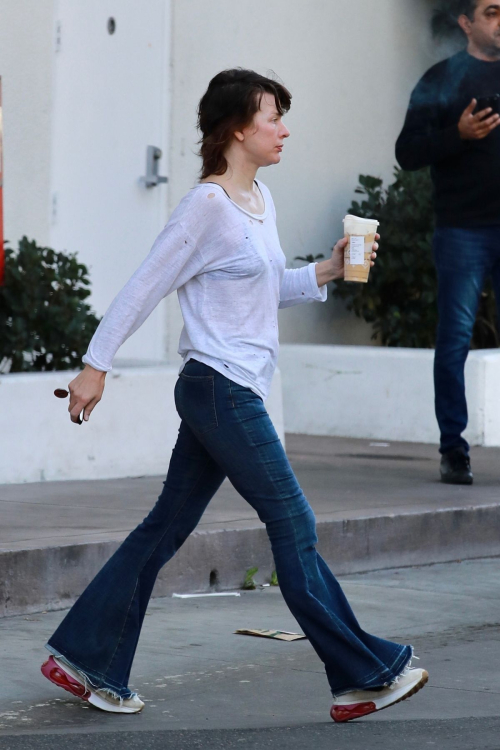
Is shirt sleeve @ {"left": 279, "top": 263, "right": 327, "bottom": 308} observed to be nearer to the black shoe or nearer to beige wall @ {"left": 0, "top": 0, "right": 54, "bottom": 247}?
the black shoe

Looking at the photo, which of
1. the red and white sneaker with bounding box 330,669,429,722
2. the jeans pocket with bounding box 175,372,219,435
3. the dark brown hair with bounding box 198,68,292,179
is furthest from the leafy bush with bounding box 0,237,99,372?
the red and white sneaker with bounding box 330,669,429,722

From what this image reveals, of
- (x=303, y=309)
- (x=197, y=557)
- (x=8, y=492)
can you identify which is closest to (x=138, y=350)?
(x=303, y=309)

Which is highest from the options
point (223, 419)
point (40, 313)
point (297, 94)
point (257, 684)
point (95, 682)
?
point (297, 94)

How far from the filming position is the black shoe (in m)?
7.09

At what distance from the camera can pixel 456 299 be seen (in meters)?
6.92

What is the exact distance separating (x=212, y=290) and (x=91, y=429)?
3365 mm

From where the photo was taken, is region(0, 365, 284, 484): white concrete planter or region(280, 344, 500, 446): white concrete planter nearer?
region(0, 365, 284, 484): white concrete planter

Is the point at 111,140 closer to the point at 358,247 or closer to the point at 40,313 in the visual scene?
the point at 40,313

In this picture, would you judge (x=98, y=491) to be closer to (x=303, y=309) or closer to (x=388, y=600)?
(x=388, y=600)

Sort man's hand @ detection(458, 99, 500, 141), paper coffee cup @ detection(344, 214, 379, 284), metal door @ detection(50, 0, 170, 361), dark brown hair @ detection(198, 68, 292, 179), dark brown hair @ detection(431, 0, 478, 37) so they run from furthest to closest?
dark brown hair @ detection(431, 0, 478, 37) < metal door @ detection(50, 0, 170, 361) < man's hand @ detection(458, 99, 500, 141) < paper coffee cup @ detection(344, 214, 379, 284) < dark brown hair @ detection(198, 68, 292, 179)

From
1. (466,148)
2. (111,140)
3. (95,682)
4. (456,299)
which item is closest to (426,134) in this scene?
(466,148)

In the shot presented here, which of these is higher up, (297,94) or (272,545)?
(297,94)

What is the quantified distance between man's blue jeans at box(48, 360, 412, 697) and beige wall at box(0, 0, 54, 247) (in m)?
4.68

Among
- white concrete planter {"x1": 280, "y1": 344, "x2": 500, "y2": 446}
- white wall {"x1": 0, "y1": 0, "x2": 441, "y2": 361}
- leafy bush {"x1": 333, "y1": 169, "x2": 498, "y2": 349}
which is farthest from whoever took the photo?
leafy bush {"x1": 333, "y1": 169, "x2": 498, "y2": 349}
